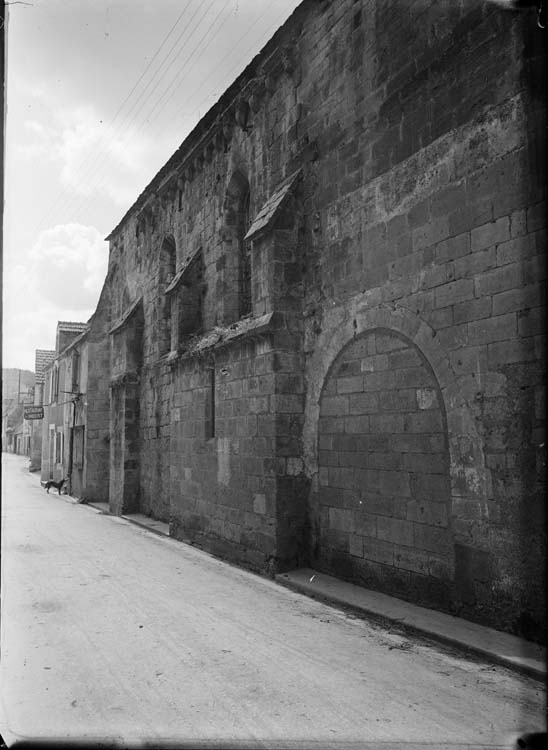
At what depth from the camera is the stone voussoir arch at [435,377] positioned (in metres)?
5.38

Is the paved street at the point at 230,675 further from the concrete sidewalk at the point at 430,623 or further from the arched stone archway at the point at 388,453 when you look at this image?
the arched stone archway at the point at 388,453

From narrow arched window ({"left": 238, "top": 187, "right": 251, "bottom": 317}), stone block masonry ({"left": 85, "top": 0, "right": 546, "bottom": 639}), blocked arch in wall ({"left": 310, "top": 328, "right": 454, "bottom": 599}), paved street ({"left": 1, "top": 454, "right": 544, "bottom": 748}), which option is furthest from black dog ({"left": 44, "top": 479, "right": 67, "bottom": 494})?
blocked arch in wall ({"left": 310, "top": 328, "right": 454, "bottom": 599})

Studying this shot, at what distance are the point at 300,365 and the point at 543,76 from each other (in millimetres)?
4498

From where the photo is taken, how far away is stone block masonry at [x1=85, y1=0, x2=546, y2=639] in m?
5.06

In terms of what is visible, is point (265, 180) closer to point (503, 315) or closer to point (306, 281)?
point (306, 281)

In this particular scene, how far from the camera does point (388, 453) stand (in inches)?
257

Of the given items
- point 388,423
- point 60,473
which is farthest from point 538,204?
point 60,473

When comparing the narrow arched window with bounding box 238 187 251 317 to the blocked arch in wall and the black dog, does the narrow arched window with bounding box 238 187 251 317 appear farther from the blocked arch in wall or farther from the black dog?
the black dog

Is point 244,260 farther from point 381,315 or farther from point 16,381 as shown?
point 16,381

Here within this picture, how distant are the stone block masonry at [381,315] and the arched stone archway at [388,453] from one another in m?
0.02

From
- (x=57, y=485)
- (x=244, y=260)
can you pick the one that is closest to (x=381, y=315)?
(x=244, y=260)

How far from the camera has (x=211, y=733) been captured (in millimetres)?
3492

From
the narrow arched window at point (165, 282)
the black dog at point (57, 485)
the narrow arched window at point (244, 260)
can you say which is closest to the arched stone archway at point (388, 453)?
the narrow arched window at point (244, 260)

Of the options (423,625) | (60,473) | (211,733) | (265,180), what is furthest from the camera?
(60,473)
